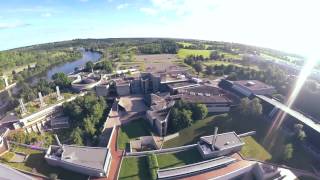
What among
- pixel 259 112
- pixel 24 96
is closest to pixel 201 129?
pixel 259 112

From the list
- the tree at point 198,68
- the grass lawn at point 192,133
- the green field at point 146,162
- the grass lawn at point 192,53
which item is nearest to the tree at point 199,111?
the grass lawn at point 192,133

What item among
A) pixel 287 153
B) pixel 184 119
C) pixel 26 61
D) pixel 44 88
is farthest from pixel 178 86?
pixel 26 61

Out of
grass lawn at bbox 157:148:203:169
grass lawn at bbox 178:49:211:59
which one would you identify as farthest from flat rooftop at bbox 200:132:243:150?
grass lawn at bbox 178:49:211:59

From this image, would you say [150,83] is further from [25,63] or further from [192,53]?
[25,63]

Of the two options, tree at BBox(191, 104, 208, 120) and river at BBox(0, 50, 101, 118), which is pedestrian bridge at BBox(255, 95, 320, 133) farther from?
river at BBox(0, 50, 101, 118)

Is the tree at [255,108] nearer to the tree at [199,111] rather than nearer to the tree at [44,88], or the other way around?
the tree at [199,111]

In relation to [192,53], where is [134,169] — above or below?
below

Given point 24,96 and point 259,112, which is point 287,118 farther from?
point 24,96
